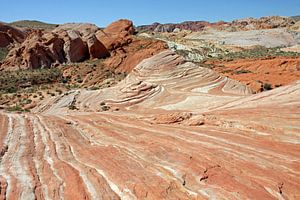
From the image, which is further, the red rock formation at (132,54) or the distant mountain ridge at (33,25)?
the distant mountain ridge at (33,25)

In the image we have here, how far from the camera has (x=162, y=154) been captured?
249 inches

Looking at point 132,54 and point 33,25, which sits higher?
point 33,25

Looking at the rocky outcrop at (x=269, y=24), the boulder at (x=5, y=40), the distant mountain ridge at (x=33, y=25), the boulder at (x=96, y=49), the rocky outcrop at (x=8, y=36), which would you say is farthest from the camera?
the distant mountain ridge at (x=33, y=25)

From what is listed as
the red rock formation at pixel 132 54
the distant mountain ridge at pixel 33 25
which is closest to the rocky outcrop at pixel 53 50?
the red rock formation at pixel 132 54

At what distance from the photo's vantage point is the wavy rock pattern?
16.3ft

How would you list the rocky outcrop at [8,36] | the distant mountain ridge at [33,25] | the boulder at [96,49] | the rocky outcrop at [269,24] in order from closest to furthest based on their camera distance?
the boulder at [96,49]
the rocky outcrop at [8,36]
the rocky outcrop at [269,24]
the distant mountain ridge at [33,25]

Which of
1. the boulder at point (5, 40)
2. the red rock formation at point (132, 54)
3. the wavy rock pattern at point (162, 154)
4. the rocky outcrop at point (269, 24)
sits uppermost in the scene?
the rocky outcrop at point (269, 24)

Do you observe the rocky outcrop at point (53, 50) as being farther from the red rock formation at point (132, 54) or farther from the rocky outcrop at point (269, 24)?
the rocky outcrop at point (269, 24)

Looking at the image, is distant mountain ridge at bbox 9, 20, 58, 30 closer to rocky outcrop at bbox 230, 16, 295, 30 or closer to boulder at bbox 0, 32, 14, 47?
boulder at bbox 0, 32, 14, 47

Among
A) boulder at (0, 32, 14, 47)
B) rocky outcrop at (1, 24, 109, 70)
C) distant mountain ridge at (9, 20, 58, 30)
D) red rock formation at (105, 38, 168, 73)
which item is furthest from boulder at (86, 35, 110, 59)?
distant mountain ridge at (9, 20, 58, 30)

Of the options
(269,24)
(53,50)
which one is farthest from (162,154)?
(269,24)

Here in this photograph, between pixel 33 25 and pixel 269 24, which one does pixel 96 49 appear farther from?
pixel 33 25

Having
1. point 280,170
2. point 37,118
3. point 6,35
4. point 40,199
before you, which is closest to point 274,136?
point 280,170

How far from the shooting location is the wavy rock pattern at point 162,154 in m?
4.95
